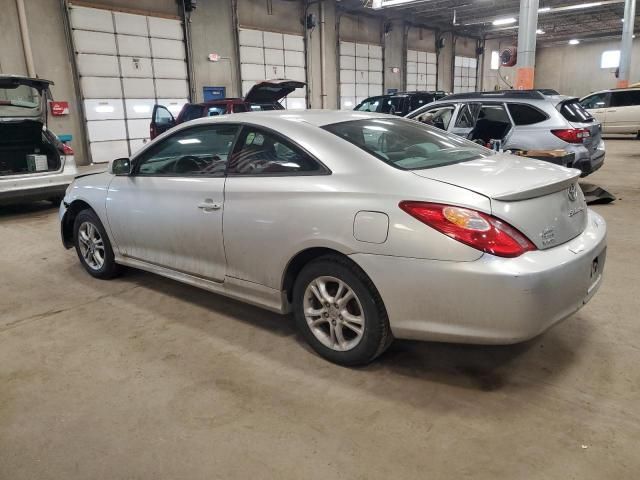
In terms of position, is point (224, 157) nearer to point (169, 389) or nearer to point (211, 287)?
point (211, 287)

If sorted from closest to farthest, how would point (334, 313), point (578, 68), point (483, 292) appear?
point (483, 292) → point (334, 313) → point (578, 68)

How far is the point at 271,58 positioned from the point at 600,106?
409 inches

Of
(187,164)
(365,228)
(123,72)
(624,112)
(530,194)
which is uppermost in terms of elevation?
(123,72)

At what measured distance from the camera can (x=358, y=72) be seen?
61.5 feet

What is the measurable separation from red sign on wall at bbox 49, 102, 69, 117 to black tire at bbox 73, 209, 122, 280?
846 centimetres

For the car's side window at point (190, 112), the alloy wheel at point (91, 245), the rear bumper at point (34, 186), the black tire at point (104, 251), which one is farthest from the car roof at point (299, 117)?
the car's side window at point (190, 112)

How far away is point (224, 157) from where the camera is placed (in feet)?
10.2

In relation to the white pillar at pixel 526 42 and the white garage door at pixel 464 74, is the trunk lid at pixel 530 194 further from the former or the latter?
the white garage door at pixel 464 74

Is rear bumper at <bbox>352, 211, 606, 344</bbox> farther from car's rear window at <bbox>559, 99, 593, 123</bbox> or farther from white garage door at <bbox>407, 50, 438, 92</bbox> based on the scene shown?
white garage door at <bbox>407, 50, 438, 92</bbox>

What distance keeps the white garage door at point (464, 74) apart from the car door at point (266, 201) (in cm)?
2397

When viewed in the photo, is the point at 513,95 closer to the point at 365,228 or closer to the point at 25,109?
the point at 365,228

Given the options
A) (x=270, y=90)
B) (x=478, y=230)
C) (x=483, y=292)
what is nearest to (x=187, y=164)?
(x=478, y=230)

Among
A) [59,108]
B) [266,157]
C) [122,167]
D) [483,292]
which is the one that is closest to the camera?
[483,292]

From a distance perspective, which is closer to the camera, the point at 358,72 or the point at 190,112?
the point at 190,112
